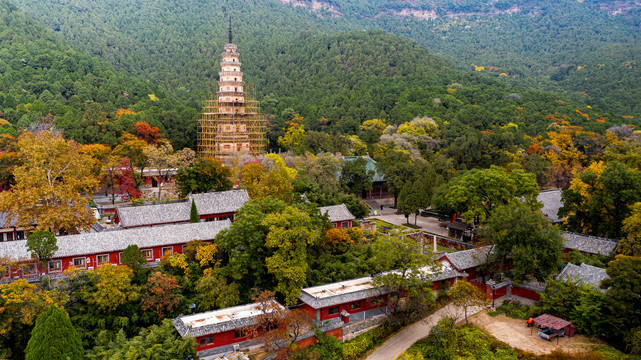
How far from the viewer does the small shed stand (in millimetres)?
A: 26375

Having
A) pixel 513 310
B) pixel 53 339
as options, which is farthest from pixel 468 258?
pixel 53 339

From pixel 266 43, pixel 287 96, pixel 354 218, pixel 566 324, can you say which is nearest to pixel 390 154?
pixel 354 218

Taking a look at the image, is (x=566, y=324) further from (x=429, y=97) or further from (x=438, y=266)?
(x=429, y=97)

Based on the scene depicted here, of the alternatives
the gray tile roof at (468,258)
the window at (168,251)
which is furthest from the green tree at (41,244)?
the gray tile roof at (468,258)

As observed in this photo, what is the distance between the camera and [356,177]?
168 feet

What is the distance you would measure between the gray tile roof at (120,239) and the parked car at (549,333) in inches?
827

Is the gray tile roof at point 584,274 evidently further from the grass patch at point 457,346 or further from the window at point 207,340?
the window at point 207,340

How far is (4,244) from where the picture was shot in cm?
2783

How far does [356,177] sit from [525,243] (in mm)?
23057

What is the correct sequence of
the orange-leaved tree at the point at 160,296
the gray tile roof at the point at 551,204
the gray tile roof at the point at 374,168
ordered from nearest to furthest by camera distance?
the orange-leaved tree at the point at 160,296 → the gray tile roof at the point at 551,204 → the gray tile roof at the point at 374,168

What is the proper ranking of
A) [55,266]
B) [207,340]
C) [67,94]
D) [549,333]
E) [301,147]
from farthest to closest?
[67,94] < [301,147] < [55,266] < [549,333] < [207,340]

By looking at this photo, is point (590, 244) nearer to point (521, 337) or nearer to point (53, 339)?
point (521, 337)

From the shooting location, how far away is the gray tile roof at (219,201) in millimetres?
37562

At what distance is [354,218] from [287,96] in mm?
61960
